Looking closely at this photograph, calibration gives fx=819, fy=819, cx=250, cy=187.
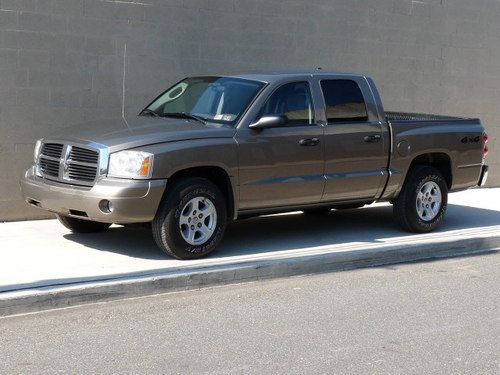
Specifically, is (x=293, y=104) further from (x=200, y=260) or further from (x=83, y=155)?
(x=83, y=155)

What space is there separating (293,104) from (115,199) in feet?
8.18

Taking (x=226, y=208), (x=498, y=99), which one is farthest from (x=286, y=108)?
(x=498, y=99)

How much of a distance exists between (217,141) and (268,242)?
1663mm

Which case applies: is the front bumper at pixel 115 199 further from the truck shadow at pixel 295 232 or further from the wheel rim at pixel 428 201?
the wheel rim at pixel 428 201

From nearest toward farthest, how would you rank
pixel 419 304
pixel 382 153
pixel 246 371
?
1. pixel 246 371
2. pixel 419 304
3. pixel 382 153

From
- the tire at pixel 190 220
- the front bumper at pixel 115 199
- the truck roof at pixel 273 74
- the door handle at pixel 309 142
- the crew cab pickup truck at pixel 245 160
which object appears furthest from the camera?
the truck roof at pixel 273 74

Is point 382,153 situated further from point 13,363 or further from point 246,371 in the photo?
point 13,363

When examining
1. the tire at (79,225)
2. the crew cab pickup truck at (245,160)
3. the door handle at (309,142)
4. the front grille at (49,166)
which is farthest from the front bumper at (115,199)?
the door handle at (309,142)

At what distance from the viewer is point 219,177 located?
857cm

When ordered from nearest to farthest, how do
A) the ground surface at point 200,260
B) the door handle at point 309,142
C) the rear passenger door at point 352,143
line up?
the ground surface at point 200,260 < the door handle at point 309,142 < the rear passenger door at point 352,143

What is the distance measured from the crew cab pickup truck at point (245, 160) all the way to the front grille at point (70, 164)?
0.01m

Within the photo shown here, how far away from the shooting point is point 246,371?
18.0ft

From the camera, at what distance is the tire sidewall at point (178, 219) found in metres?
8.05

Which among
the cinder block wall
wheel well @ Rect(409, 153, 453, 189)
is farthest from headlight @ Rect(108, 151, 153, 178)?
wheel well @ Rect(409, 153, 453, 189)
